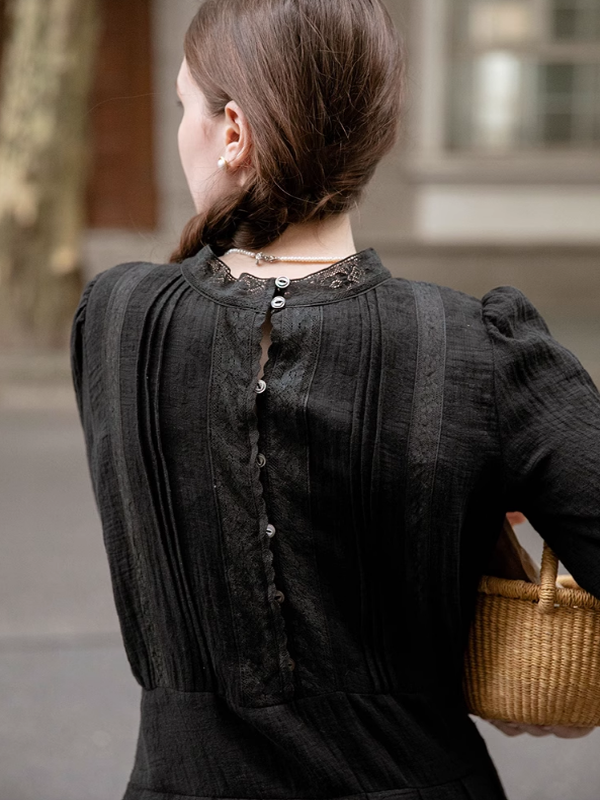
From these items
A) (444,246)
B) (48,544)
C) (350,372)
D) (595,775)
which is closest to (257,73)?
(350,372)

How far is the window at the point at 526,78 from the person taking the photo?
1045cm

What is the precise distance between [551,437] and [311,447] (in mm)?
253

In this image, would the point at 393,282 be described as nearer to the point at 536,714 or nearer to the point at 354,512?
the point at 354,512

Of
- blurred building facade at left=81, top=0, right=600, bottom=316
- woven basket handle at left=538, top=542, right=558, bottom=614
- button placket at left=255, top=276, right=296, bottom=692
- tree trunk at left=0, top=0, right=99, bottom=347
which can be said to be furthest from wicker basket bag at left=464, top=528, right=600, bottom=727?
blurred building facade at left=81, top=0, right=600, bottom=316

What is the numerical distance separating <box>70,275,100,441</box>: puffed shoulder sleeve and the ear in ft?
0.77

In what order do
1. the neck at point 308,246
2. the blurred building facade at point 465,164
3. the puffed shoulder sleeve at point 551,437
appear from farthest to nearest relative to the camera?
the blurred building facade at point 465,164
the neck at point 308,246
the puffed shoulder sleeve at point 551,437

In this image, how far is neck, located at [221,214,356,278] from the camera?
3.82 feet

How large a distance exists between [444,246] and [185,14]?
334cm

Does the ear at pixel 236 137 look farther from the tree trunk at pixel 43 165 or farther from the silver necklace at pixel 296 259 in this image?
the tree trunk at pixel 43 165

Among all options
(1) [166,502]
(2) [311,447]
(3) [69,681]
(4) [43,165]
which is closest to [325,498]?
(2) [311,447]

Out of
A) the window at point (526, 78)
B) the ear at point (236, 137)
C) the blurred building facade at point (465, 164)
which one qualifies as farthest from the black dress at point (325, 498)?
the window at point (526, 78)

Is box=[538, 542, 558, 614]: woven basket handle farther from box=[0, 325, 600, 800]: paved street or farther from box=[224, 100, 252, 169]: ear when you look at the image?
box=[0, 325, 600, 800]: paved street

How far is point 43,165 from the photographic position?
301 inches

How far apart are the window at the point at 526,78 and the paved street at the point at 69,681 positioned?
22.0ft
